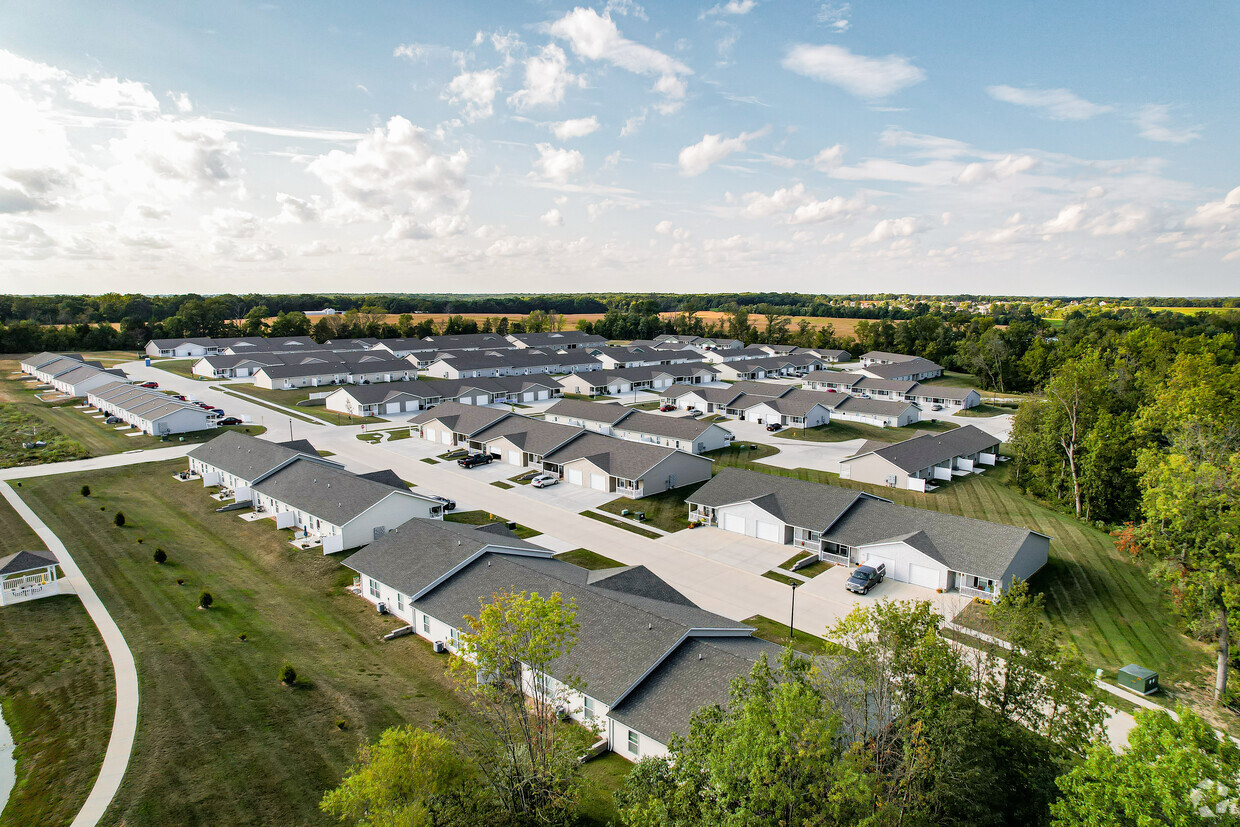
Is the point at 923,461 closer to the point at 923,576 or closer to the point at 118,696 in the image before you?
the point at 923,576

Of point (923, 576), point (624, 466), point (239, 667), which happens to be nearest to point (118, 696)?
point (239, 667)

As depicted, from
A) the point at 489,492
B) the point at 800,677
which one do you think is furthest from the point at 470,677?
the point at 489,492

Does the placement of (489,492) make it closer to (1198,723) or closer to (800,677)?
(800,677)

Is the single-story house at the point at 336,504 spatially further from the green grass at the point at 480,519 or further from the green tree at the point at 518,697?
the green tree at the point at 518,697

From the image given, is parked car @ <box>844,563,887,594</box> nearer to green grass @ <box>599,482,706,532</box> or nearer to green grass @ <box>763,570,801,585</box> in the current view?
green grass @ <box>763,570,801,585</box>

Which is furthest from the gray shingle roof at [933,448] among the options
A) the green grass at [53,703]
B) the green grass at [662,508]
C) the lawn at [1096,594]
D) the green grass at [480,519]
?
the green grass at [53,703]
